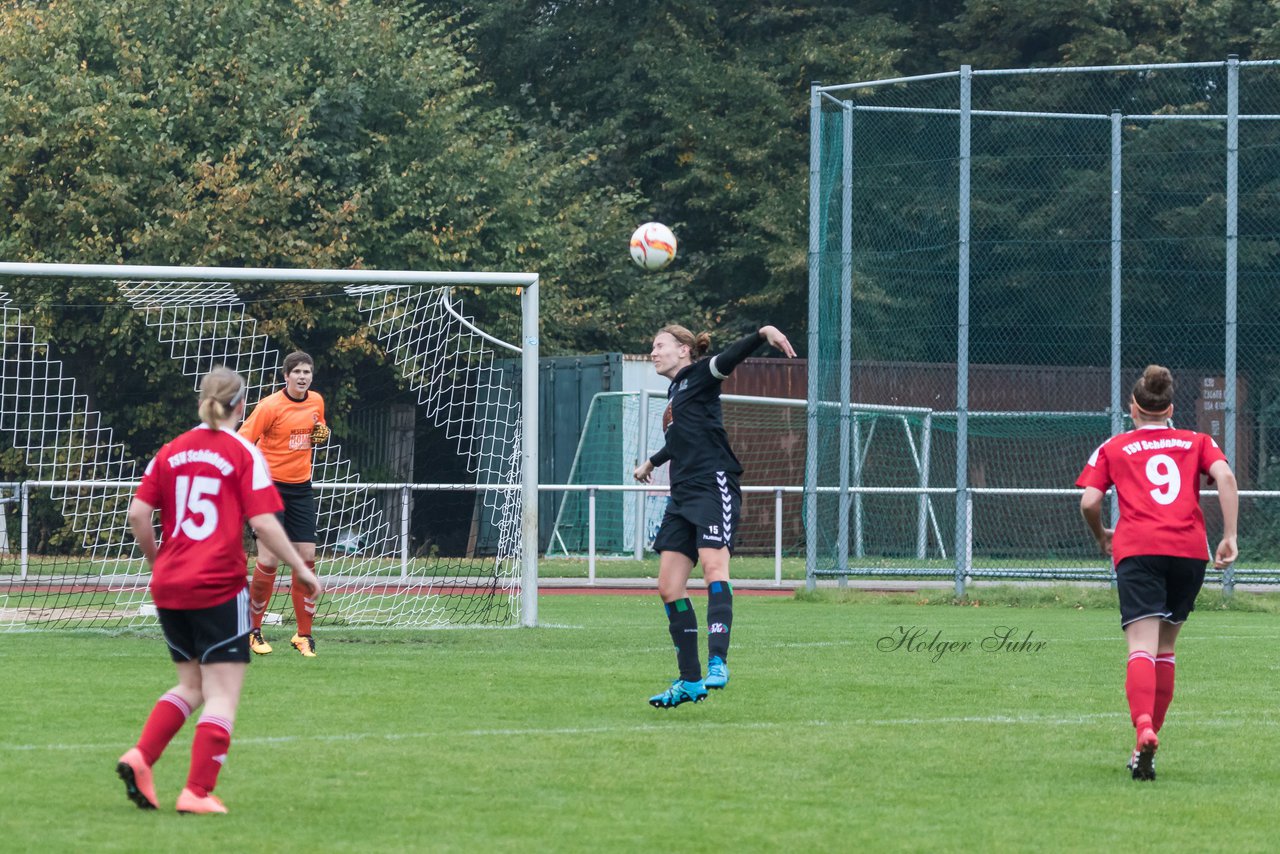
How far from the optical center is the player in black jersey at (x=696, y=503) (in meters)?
9.14

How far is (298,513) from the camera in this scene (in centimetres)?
1183

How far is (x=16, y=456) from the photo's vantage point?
739 inches

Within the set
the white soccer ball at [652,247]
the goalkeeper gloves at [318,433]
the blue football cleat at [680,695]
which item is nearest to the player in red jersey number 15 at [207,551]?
the blue football cleat at [680,695]

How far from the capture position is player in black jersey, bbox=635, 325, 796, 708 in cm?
914

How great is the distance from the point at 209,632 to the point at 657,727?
277cm

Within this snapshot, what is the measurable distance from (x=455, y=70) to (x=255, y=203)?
5.55 meters

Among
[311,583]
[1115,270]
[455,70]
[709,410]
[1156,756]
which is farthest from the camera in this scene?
[455,70]

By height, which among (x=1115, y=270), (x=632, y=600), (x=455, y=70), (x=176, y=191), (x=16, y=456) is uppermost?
(x=455, y=70)

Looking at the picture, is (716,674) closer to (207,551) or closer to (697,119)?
(207,551)

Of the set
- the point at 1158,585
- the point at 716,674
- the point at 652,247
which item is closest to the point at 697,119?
the point at 652,247

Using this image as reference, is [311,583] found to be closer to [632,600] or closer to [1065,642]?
[1065,642]

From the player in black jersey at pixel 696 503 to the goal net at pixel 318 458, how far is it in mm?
3871

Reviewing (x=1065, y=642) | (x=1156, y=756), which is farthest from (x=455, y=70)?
(x=1156, y=756)
